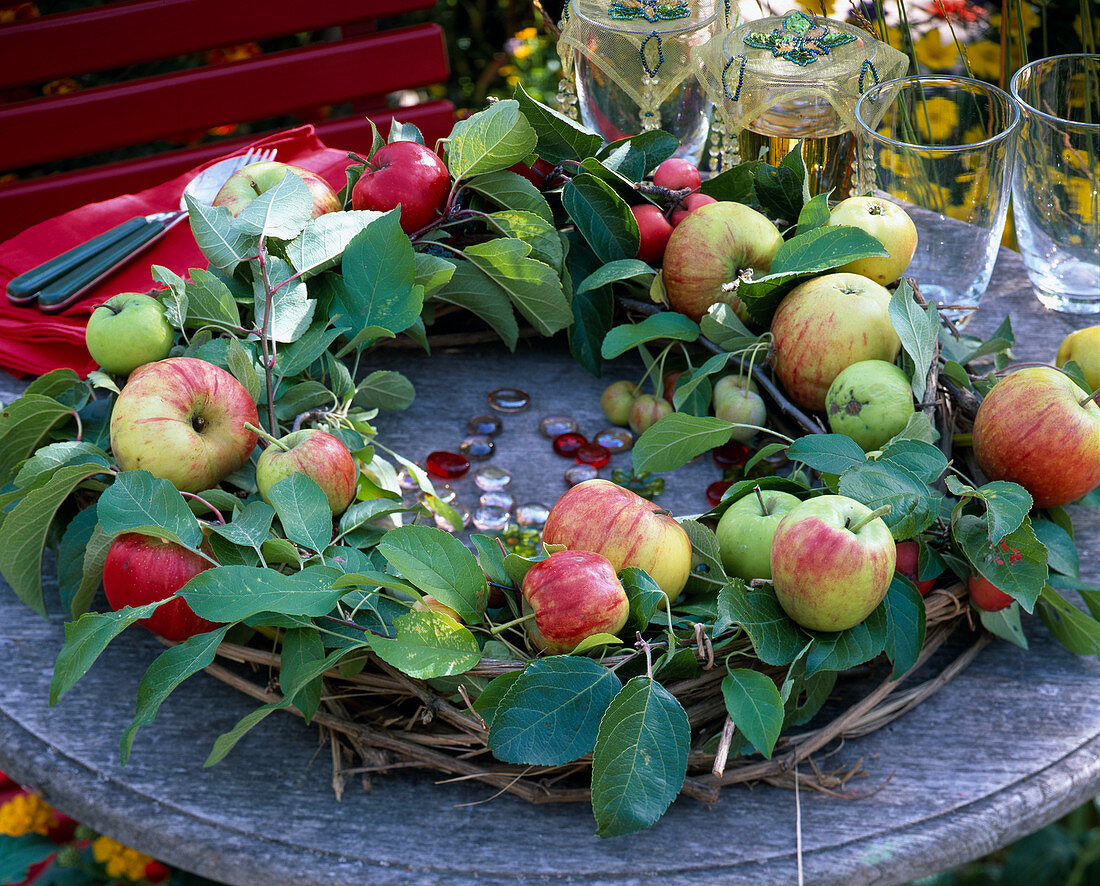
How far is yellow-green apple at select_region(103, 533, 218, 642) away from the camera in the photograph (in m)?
0.63

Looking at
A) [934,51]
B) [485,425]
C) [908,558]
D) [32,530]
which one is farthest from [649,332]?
[934,51]

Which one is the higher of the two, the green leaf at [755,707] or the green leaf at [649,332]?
the green leaf at [649,332]

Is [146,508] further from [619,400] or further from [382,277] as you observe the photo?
[619,400]

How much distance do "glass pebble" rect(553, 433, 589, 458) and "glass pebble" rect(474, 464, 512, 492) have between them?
58mm

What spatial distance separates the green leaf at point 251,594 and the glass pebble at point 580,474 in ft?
1.04

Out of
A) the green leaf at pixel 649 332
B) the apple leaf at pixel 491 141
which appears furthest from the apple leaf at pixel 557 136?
the green leaf at pixel 649 332

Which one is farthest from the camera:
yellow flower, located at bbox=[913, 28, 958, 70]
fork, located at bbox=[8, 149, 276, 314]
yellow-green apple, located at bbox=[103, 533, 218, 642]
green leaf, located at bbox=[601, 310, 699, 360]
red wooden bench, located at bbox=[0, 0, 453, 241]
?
yellow flower, located at bbox=[913, 28, 958, 70]

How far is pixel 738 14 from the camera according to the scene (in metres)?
1.23

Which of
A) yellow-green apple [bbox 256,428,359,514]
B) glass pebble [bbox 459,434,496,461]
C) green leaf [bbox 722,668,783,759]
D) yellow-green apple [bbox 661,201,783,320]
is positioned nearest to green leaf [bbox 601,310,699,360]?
yellow-green apple [bbox 661,201,783,320]

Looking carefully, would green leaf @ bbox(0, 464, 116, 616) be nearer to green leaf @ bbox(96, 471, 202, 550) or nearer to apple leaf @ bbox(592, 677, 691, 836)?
green leaf @ bbox(96, 471, 202, 550)

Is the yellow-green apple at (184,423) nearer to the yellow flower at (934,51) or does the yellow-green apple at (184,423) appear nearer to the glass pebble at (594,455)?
the glass pebble at (594,455)

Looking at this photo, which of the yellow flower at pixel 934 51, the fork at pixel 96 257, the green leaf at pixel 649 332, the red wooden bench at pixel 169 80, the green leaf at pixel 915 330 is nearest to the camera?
the green leaf at pixel 915 330

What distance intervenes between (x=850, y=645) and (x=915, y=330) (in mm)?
271

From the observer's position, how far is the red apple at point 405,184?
2.98 ft
